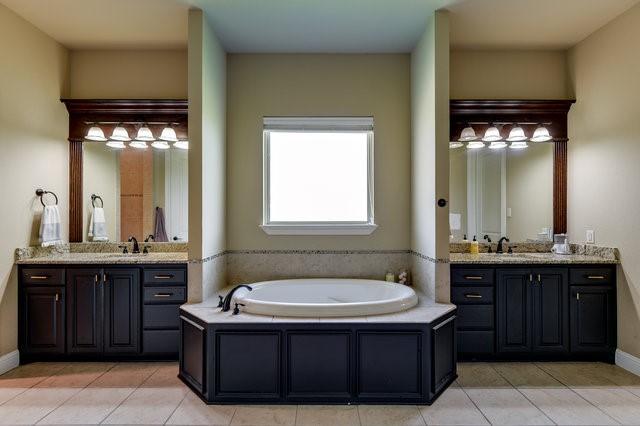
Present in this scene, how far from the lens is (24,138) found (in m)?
3.14

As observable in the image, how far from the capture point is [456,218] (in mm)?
3635

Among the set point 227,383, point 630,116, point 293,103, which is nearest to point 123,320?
point 227,383

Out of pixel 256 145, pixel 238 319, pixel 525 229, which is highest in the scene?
pixel 256 145

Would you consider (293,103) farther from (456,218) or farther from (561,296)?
(561,296)

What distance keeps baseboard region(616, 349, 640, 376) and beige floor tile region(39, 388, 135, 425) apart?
3.74m

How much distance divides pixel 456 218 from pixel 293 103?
6.21 feet

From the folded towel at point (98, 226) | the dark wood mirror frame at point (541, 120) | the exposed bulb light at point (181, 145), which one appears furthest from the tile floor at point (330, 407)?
the exposed bulb light at point (181, 145)

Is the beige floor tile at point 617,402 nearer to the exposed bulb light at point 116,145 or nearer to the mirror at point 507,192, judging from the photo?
the mirror at point 507,192

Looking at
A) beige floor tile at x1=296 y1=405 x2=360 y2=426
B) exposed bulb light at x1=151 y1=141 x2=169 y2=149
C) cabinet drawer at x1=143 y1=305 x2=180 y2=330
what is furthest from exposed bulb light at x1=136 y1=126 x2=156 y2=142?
beige floor tile at x1=296 y1=405 x2=360 y2=426

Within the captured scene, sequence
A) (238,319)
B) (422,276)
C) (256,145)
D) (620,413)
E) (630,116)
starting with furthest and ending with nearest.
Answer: (256,145)
(422,276)
(630,116)
(238,319)
(620,413)

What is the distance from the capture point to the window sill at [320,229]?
11.8 ft

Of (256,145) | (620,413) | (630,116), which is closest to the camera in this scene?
(620,413)

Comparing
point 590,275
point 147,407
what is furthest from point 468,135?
point 147,407

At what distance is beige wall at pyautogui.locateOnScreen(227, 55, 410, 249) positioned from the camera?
362 cm
